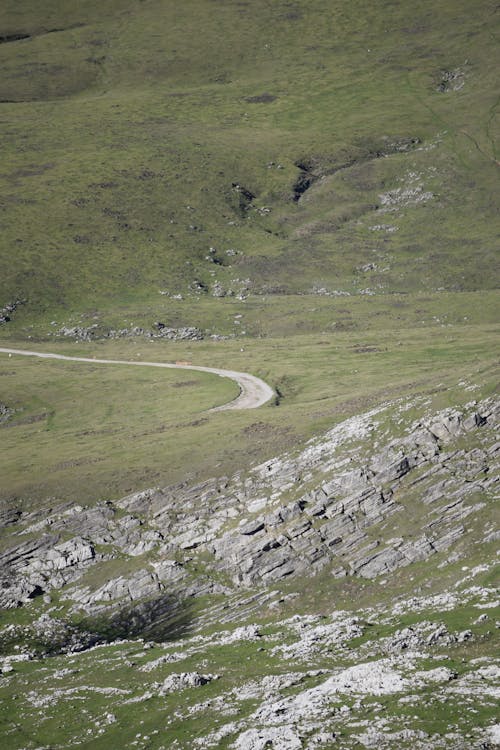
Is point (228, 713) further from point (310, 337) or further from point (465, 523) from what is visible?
point (310, 337)

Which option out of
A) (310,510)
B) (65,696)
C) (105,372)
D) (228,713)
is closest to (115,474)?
(310,510)

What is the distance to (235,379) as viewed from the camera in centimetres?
14750

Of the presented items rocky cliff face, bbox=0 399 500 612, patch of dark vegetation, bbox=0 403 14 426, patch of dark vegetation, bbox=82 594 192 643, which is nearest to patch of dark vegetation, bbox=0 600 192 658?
patch of dark vegetation, bbox=82 594 192 643

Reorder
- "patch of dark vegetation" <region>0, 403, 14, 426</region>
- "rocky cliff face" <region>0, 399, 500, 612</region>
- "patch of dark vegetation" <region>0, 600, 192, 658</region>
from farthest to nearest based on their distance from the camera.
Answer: "patch of dark vegetation" <region>0, 403, 14, 426</region> < "patch of dark vegetation" <region>0, 600, 192, 658</region> < "rocky cliff face" <region>0, 399, 500, 612</region>

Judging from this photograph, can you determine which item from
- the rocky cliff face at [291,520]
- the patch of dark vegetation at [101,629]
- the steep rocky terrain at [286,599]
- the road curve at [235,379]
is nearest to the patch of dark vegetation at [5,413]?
the road curve at [235,379]

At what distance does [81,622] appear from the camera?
249 ft

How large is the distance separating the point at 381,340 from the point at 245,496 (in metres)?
91.5

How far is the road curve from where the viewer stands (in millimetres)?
126125

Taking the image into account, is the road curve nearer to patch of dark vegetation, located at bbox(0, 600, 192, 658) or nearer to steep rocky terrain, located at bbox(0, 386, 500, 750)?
steep rocky terrain, located at bbox(0, 386, 500, 750)

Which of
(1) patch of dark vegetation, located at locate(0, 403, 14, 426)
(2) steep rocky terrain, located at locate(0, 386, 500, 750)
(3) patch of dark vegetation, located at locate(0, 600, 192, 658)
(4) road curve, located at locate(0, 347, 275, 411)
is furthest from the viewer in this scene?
(1) patch of dark vegetation, located at locate(0, 403, 14, 426)

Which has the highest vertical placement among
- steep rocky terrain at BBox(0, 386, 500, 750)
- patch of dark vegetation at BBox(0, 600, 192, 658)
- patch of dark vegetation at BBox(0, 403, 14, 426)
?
patch of dark vegetation at BBox(0, 403, 14, 426)

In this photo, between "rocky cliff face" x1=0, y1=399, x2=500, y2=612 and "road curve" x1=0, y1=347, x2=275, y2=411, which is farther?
"road curve" x1=0, y1=347, x2=275, y2=411

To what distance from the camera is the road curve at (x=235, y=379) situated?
126125 millimetres

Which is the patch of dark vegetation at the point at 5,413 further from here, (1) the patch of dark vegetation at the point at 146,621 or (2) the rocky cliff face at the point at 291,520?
(1) the patch of dark vegetation at the point at 146,621
